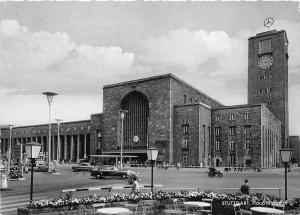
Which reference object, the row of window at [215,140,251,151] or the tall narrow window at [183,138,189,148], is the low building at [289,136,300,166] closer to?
the row of window at [215,140,251,151]

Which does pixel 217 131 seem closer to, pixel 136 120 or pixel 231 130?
pixel 231 130

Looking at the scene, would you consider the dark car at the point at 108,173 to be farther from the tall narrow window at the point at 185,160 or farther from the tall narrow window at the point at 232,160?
the tall narrow window at the point at 232,160

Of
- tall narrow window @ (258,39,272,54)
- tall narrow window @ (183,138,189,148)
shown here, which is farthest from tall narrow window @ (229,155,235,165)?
tall narrow window @ (258,39,272,54)

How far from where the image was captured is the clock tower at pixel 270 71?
9050 centimetres

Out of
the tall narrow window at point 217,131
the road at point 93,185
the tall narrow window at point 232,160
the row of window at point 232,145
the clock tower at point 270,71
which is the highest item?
the clock tower at point 270,71

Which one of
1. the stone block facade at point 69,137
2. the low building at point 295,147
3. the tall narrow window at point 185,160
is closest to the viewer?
the tall narrow window at point 185,160

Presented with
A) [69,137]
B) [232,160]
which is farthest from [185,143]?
[69,137]

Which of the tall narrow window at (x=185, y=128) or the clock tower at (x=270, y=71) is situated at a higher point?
the clock tower at (x=270, y=71)

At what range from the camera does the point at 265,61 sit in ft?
304

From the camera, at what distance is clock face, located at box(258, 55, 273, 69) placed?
300 ft

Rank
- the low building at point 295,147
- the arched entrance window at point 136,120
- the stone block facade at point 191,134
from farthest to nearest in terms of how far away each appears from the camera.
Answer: the low building at point 295,147, the arched entrance window at point 136,120, the stone block facade at point 191,134

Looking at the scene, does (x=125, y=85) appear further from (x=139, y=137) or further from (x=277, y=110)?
(x=277, y=110)

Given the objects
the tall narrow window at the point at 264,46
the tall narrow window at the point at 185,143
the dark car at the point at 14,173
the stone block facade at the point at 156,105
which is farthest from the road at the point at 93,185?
the tall narrow window at the point at 264,46

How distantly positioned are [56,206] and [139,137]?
70091 millimetres
